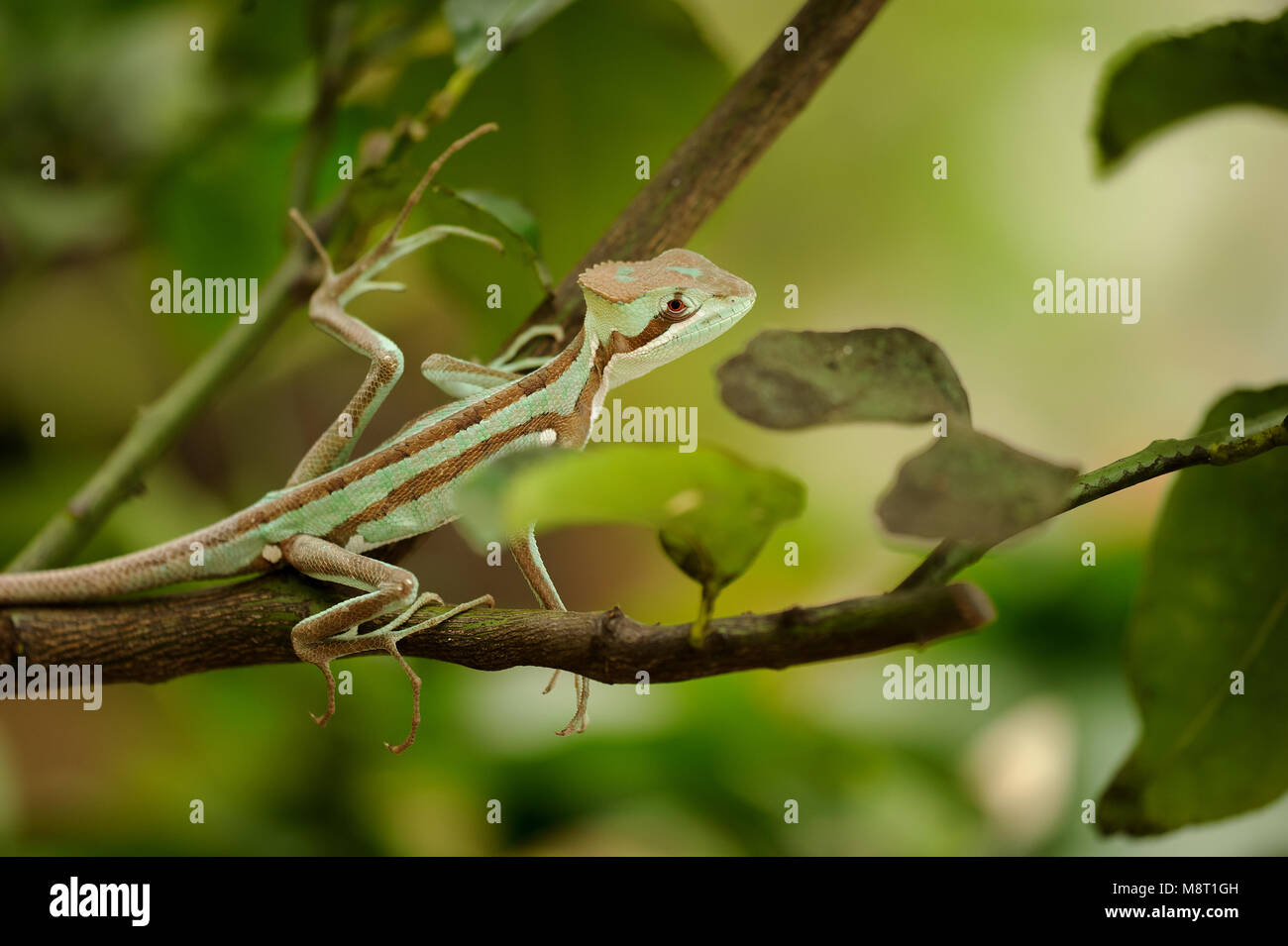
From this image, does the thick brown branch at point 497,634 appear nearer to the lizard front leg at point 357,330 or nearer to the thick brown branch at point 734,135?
the lizard front leg at point 357,330

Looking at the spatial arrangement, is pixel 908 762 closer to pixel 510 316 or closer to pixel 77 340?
pixel 510 316

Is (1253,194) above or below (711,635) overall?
above

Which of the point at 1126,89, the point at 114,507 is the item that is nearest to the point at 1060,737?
the point at 1126,89

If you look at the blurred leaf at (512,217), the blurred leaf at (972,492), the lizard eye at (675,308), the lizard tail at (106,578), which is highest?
the blurred leaf at (512,217)

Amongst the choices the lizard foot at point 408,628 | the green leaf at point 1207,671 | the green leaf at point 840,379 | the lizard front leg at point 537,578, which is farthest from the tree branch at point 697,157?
the green leaf at point 1207,671

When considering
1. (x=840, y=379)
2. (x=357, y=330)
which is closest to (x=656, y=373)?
(x=357, y=330)

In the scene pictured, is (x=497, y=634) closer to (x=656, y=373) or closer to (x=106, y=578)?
(x=106, y=578)
